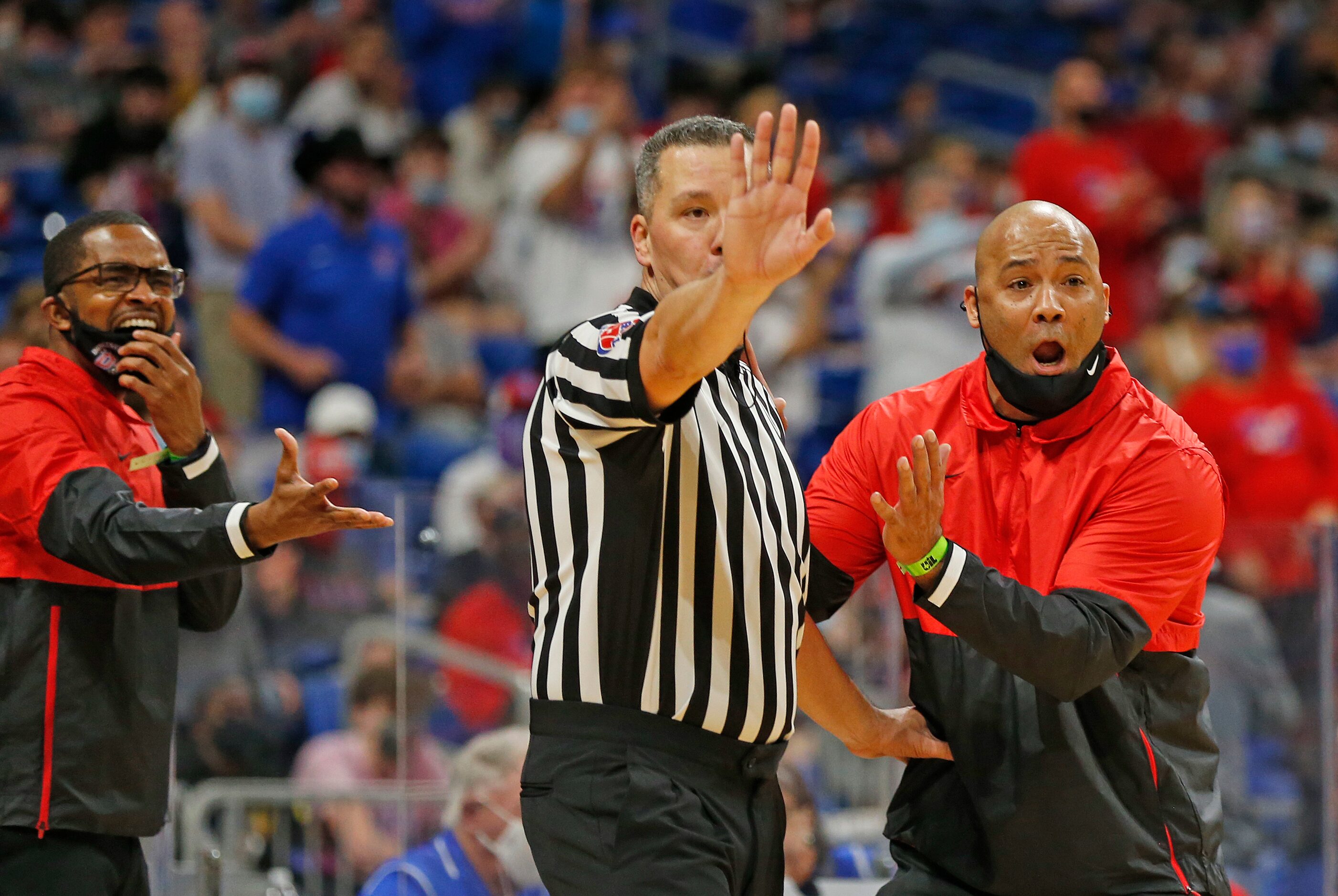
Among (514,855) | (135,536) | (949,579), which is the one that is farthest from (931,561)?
(514,855)

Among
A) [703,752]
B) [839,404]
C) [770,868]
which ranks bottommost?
[770,868]

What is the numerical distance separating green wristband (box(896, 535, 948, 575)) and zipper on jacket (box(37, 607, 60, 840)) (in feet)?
5.66

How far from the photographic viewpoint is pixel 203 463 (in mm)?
3791

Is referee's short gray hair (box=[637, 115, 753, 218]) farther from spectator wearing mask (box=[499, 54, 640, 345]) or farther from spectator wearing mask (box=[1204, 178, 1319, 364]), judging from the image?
spectator wearing mask (box=[1204, 178, 1319, 364])

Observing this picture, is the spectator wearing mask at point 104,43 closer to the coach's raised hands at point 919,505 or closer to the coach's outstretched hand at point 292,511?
the coach's outstretched hand at point 292,511

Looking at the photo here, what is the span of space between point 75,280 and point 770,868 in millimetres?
1962

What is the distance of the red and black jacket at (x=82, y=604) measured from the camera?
10.9ft

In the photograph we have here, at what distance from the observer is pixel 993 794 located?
3322 mm

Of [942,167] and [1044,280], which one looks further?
[942,167]

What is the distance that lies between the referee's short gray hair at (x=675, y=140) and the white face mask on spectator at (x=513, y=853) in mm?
2107

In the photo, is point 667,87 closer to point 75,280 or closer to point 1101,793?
point 75,280

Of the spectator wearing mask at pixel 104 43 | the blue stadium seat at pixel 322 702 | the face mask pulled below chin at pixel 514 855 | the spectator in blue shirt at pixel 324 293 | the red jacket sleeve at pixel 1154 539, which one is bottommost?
the face mask pulled below chin at pixel 514 855

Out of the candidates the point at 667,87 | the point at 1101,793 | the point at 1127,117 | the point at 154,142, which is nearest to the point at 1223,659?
the point at 1101,793

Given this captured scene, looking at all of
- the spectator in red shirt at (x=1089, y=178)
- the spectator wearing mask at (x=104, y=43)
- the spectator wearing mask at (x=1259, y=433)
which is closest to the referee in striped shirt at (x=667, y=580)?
the spectator wearing mask at (x=1259, y=433)
